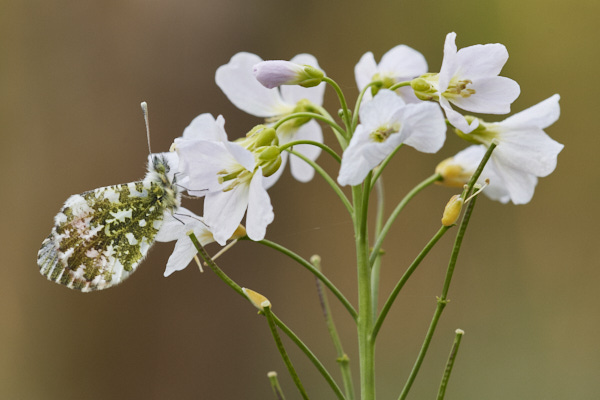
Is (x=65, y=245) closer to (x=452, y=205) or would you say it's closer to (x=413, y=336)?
(x=452, y=205)

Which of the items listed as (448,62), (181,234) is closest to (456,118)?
(448,62)

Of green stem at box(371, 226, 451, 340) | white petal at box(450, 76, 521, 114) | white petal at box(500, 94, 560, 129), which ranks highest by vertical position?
white petal at box(450, 76, 521, 114)

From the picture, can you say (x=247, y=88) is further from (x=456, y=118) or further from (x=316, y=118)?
(x=456, y=118)

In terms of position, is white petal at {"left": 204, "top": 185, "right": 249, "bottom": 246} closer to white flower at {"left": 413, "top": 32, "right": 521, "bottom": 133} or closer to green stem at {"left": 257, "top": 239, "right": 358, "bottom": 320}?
green stem at {"left": 257, "top": 239, "right": 358, "bottom": 320}

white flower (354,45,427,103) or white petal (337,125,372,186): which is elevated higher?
white flower (354,45,427,103)

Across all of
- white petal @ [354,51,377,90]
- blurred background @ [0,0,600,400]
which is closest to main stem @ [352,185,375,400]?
white petal @ [354,51,377,90]

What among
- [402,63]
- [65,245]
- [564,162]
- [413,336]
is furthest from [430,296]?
[65,245]

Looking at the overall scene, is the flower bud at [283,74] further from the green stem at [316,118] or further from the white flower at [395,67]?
the white flower at [395,67]
